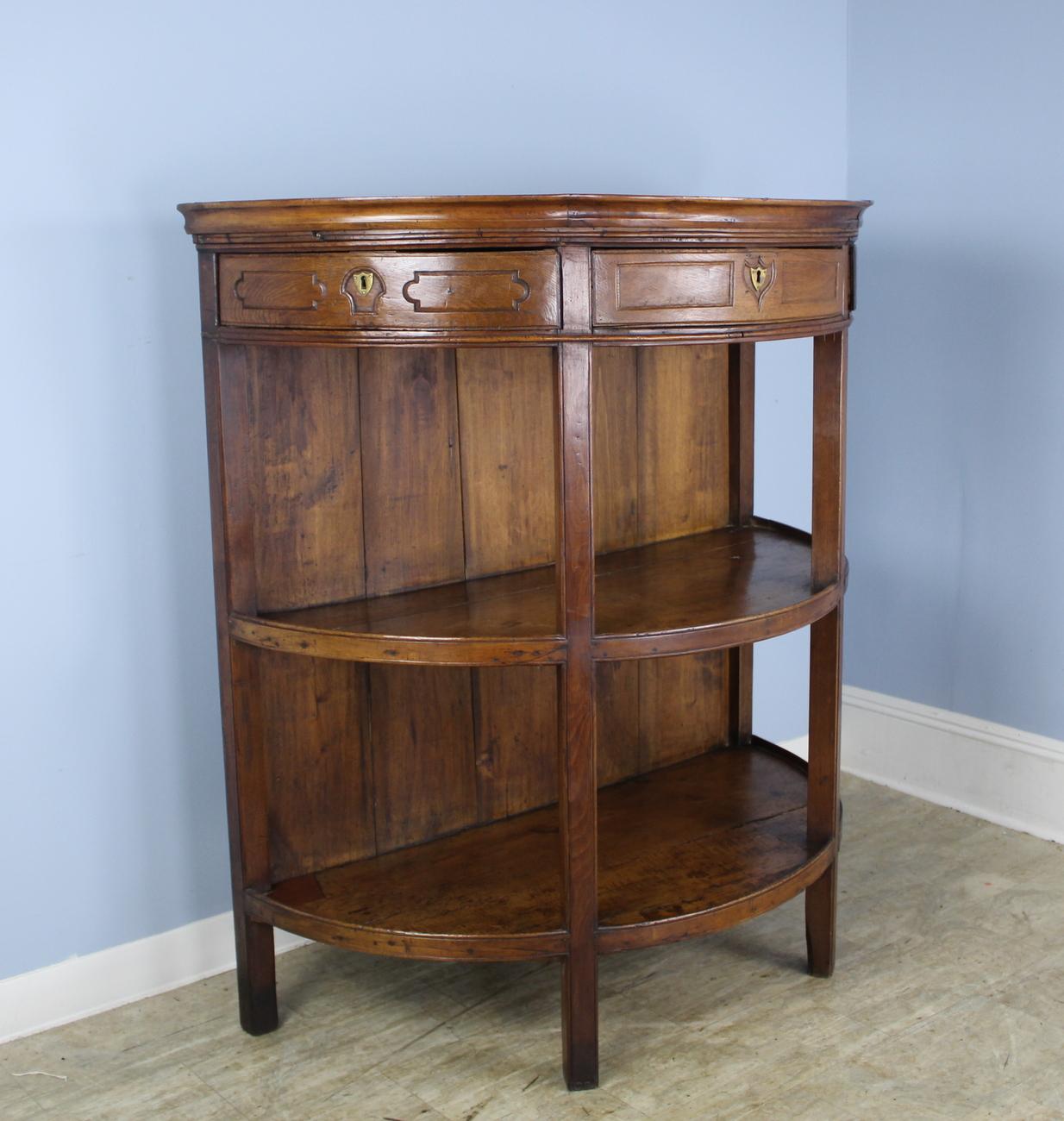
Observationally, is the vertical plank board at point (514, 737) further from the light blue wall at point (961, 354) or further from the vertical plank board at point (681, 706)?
the light blue wall at point (961, 354)

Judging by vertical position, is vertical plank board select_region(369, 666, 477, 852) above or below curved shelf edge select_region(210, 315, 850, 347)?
below

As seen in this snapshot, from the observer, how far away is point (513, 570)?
2.75m

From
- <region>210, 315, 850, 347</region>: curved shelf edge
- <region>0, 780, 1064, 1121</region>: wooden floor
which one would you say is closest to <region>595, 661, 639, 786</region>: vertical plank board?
<region>0, 780, 1064, 1121</region>: wooden floor

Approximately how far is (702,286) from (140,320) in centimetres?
97

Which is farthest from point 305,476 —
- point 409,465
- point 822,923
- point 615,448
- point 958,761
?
point 958,761

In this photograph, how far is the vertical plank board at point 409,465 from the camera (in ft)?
8.38

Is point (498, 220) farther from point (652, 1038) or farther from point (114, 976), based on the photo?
point (114, 976)

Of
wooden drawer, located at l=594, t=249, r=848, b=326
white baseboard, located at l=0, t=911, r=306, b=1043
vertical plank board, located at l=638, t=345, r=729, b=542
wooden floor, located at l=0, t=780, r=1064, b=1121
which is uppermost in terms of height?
wooden drawer, located at l=594, t=249, r=848, b=326

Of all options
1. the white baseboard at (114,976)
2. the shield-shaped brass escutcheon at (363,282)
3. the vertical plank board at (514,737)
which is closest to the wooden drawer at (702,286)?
the shield-shaped brass escutcheon at (363,282)

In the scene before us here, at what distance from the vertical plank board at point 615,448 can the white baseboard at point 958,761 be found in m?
1.10

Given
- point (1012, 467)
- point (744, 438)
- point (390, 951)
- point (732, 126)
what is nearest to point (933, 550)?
point (1012, 467)

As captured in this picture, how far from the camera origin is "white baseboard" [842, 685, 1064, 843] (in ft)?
10.9

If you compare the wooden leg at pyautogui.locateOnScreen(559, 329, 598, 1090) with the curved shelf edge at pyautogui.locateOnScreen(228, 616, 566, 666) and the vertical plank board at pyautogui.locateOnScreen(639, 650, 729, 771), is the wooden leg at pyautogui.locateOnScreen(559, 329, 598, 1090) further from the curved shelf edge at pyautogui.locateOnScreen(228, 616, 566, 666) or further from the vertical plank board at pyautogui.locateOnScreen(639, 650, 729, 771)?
the vertical plank board at pyautogui.locateOnScreen(639, 650, 729, 771)

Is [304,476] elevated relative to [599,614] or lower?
elevated
